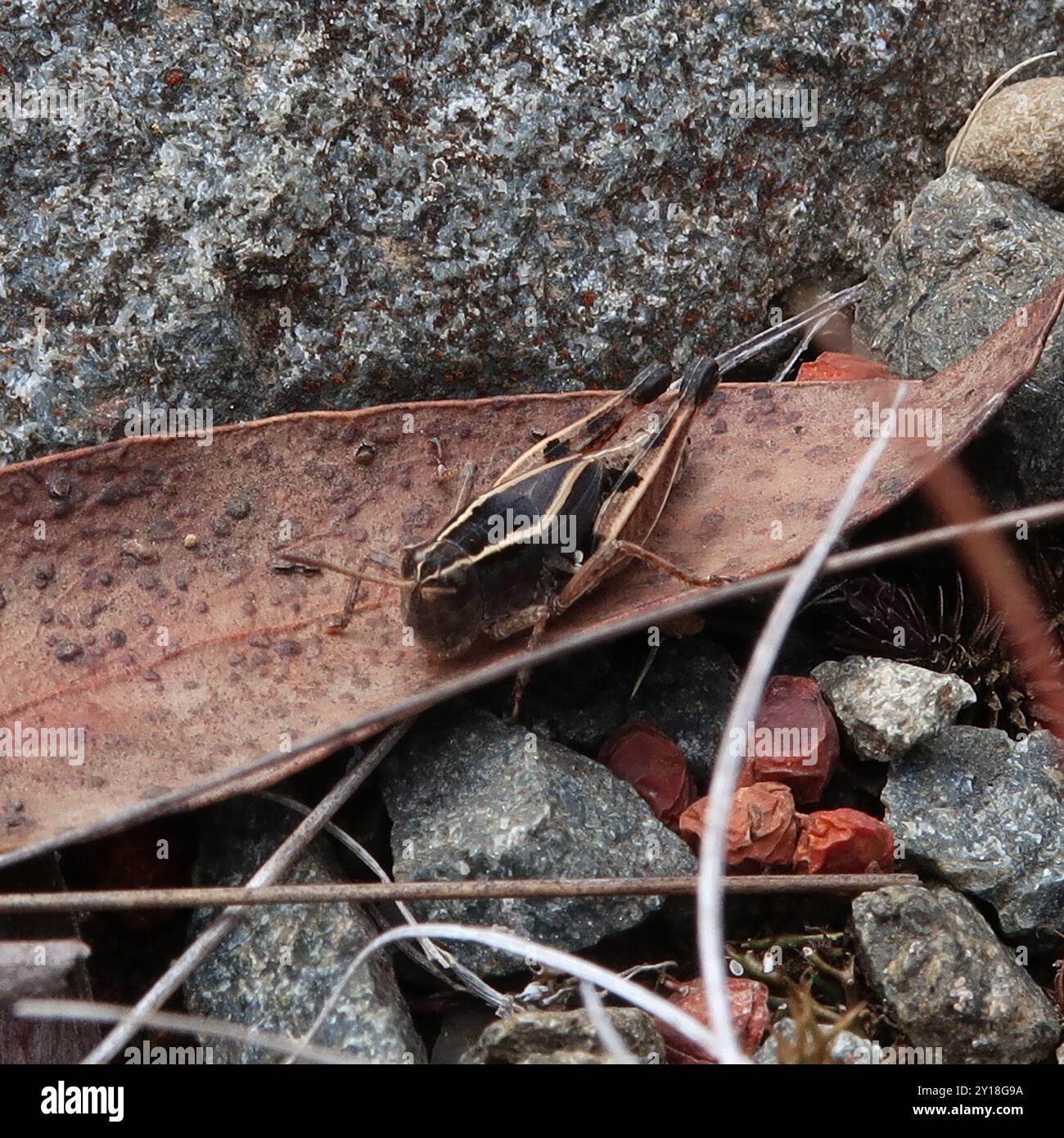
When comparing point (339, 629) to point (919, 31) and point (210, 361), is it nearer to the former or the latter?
point (210, 361)

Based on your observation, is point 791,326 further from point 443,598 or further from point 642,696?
point 443,598

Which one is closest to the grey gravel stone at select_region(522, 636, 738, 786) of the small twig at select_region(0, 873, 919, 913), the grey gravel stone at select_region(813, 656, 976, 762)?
the grey gravel stone at select_region(813, 656, 976, 762)

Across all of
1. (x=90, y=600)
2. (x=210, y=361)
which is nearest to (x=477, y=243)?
(x=210, y=361)

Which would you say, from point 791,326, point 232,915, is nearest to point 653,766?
point 232,915

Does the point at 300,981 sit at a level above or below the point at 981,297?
below

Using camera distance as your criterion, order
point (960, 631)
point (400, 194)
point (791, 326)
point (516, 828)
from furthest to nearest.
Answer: point (791, 326), point (400, 194), point (960, 631), point (516, 828)

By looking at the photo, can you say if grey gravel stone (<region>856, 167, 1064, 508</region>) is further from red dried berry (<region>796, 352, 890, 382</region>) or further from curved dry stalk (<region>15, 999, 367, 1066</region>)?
curved dry stalk (<region>15, 999, 367, 1066</region>)

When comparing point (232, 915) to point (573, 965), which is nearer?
point (573, 965)
